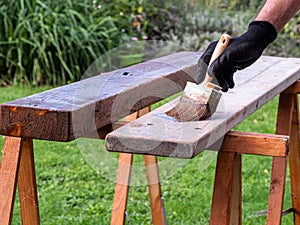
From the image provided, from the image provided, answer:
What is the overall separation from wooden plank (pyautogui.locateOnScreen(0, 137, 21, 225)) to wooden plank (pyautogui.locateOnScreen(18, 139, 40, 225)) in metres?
0.05

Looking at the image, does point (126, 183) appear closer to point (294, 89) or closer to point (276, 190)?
point (276, 190)

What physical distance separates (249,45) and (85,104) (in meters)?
0.64

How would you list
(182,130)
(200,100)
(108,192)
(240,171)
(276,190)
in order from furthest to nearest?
1. (108,192)
2. (276,190)
3. (240,171)
4. (200,100)
5. (182,130)

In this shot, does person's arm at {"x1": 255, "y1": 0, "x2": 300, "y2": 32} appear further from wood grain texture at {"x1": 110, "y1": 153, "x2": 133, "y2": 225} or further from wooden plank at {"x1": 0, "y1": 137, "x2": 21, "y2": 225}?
wood grain texture at {"x1": 110, "y1": 153, "x2": 133, "y2": 225}

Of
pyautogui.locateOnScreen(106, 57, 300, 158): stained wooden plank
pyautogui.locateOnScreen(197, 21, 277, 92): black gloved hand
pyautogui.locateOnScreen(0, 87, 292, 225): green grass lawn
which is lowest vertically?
pyautogui.locateOnScreen(0, 87, 292, 225): green grass lawn

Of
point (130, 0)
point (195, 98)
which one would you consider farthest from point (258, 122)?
point (195, 98)

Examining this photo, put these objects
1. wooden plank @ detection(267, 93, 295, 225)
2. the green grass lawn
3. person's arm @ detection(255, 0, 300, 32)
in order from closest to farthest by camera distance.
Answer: person's arm @ detection(255, 0, 300, 32)
wooden plank @ detection(267, 93, 295, 225)
the green grass lawn

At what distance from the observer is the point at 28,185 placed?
2.73 meters

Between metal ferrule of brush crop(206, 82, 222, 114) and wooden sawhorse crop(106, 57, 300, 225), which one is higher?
metal ferrule of brush crop(206, 82, 222, 114)

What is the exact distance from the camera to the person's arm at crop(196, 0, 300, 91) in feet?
8.25

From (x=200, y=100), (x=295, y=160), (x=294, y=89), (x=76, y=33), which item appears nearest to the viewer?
(x=200, y=100)

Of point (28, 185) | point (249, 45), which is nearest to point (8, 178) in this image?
point (28, 185)

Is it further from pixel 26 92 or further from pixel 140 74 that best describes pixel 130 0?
pixel 140 74

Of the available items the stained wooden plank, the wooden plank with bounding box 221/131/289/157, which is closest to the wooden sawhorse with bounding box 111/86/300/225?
the wooden plank with bounding box 221/131/289/157
